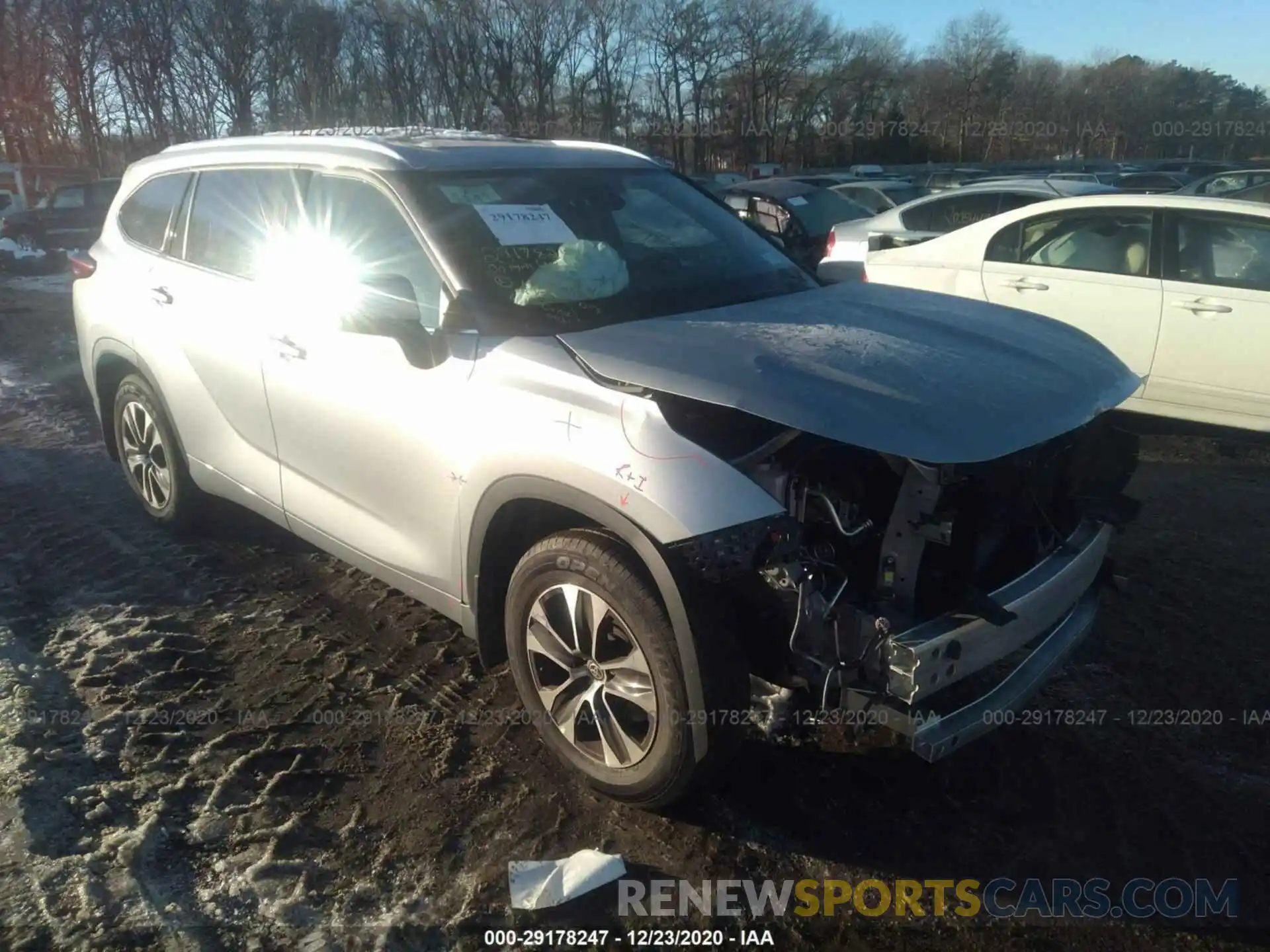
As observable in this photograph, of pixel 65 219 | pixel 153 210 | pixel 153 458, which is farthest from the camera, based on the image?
pixel 65 219

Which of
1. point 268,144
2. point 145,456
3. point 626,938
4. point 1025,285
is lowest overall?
point 626,938

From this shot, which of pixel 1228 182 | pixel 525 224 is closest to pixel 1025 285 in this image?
pixel 525 224

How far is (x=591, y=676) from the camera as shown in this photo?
9.59ft

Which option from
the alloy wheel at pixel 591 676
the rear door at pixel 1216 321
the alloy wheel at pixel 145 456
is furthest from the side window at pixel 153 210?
the rear door at pixel 1216 321

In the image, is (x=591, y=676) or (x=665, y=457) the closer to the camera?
(x=665, y=457)

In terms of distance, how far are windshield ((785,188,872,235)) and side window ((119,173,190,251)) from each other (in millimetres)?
9760

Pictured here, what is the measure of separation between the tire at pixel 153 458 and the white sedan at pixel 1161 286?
17.1 feet

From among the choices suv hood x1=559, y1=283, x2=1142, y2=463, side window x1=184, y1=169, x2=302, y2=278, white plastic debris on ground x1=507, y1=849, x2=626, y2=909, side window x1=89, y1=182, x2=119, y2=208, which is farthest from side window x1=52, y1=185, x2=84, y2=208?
white plastic debris on ground x1=507, y1=849, x2=626, y2=909

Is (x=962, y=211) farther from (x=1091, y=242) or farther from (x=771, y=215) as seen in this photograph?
(x=1091, y=242)

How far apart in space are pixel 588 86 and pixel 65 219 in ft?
135

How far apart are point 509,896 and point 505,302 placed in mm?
1790

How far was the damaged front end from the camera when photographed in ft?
8.19

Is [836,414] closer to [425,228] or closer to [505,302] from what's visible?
[505,302]

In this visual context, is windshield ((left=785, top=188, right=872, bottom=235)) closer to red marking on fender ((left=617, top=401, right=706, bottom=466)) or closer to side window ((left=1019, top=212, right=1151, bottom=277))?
side window ((left=1019, top=212, right=1151, bottom=277))
